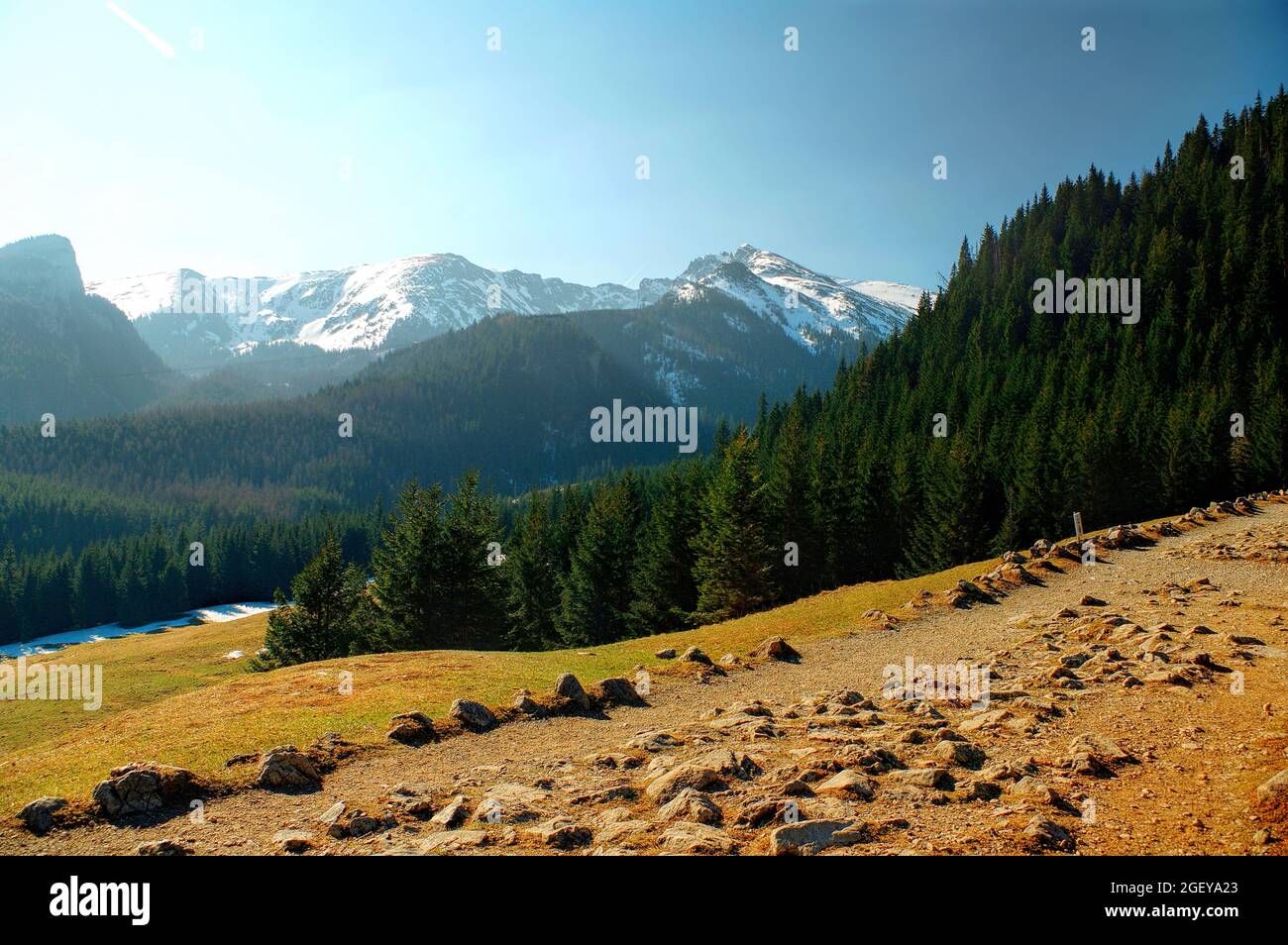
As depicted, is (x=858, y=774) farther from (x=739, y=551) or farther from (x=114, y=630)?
(x=114, y=630)

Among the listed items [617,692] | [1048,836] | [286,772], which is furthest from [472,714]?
[1048,836]

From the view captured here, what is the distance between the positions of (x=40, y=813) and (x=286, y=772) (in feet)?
12.3

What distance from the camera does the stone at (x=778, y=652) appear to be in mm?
25141

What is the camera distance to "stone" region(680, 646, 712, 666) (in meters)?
24.2

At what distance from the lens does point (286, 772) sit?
12945 mm

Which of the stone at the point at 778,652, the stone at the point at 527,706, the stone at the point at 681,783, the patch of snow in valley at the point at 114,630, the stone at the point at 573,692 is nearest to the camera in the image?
the stone at the point at 681,783

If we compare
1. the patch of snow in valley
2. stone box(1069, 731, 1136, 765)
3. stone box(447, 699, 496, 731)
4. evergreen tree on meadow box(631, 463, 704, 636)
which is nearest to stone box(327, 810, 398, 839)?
stone box(447, 699, 496, 731)

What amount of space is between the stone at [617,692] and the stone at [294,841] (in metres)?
10.2

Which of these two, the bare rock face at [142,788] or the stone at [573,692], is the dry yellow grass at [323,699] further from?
the stone at [573,692]

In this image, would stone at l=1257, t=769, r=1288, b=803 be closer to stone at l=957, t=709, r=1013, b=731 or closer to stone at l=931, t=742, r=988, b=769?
stone at l=931, t=742, r=988, b=769

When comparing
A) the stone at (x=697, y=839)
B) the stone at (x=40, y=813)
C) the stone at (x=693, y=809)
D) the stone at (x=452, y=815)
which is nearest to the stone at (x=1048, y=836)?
the stone at (x=697, y=839)
